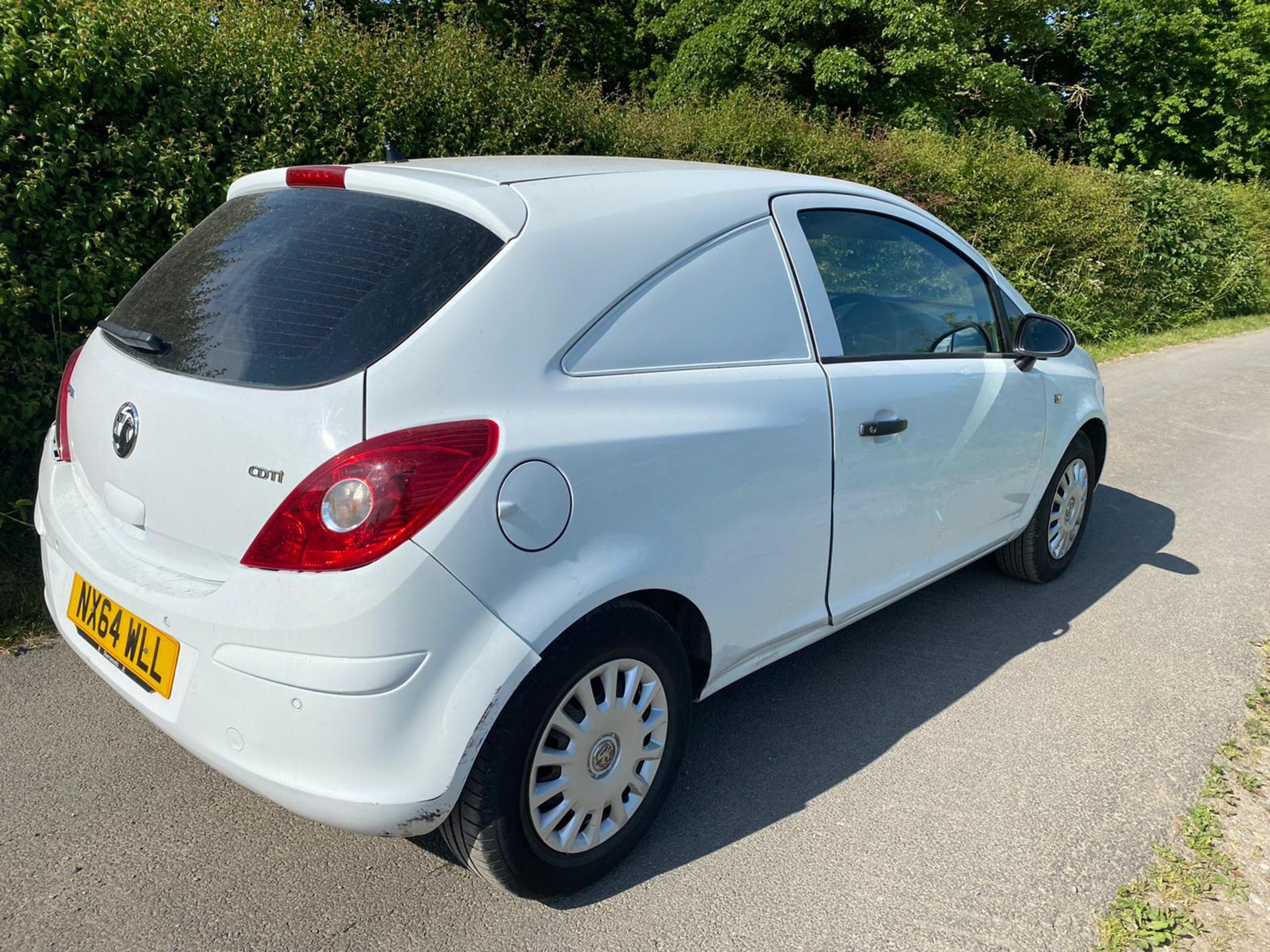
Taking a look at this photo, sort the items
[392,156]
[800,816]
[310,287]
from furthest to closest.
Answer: [392,156] → [800,816] → [310,287]

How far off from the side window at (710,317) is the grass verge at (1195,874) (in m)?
1.68

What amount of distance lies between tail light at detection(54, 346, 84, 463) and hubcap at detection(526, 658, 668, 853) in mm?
1645

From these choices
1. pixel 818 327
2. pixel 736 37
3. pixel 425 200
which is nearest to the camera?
pixel 425 200

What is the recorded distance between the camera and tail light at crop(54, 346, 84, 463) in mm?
2715

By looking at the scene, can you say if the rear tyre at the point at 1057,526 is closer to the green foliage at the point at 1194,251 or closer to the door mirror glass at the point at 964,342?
the door mirror glass at the point at 964,342

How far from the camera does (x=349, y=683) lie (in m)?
1.92

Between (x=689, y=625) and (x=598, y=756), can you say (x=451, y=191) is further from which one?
(x=598, y=756)

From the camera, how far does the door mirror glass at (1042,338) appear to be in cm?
376

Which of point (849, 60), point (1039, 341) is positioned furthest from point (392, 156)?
point (849, 60)

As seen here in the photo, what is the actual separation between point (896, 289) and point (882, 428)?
2.35 ft

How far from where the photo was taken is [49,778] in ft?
8.97

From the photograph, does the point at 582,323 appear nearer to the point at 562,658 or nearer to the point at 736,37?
the point at 562,658

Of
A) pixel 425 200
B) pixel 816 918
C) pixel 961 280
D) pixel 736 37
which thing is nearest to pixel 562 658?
pixel 816 918

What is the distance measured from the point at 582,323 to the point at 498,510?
536mm
